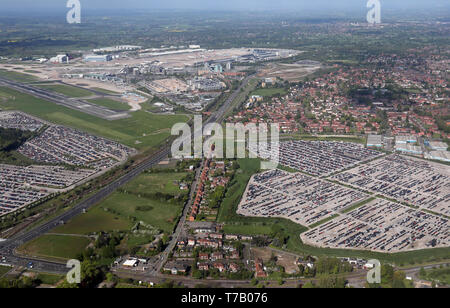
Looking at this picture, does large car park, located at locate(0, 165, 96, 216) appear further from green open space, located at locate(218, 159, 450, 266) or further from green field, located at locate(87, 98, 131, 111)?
green field, located at locate(87, 98, 131, 111)

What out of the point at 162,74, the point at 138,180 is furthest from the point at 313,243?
the point at 162,74

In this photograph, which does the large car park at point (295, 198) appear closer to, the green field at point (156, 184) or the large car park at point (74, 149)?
the green field at point (156, 184)

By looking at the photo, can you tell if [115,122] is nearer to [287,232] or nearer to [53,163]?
[53,163]

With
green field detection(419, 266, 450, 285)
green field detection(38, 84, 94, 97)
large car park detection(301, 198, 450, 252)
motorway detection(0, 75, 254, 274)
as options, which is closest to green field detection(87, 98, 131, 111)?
green field detection(38, 84, 94, 97)

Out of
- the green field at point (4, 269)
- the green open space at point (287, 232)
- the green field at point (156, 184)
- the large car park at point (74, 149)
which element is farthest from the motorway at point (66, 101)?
the green field at point (4, 269)

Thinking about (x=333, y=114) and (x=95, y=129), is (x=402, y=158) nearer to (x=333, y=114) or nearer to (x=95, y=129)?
(x=333, y=114)

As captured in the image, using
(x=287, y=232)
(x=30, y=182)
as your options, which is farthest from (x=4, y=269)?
(x=287, y=232)
